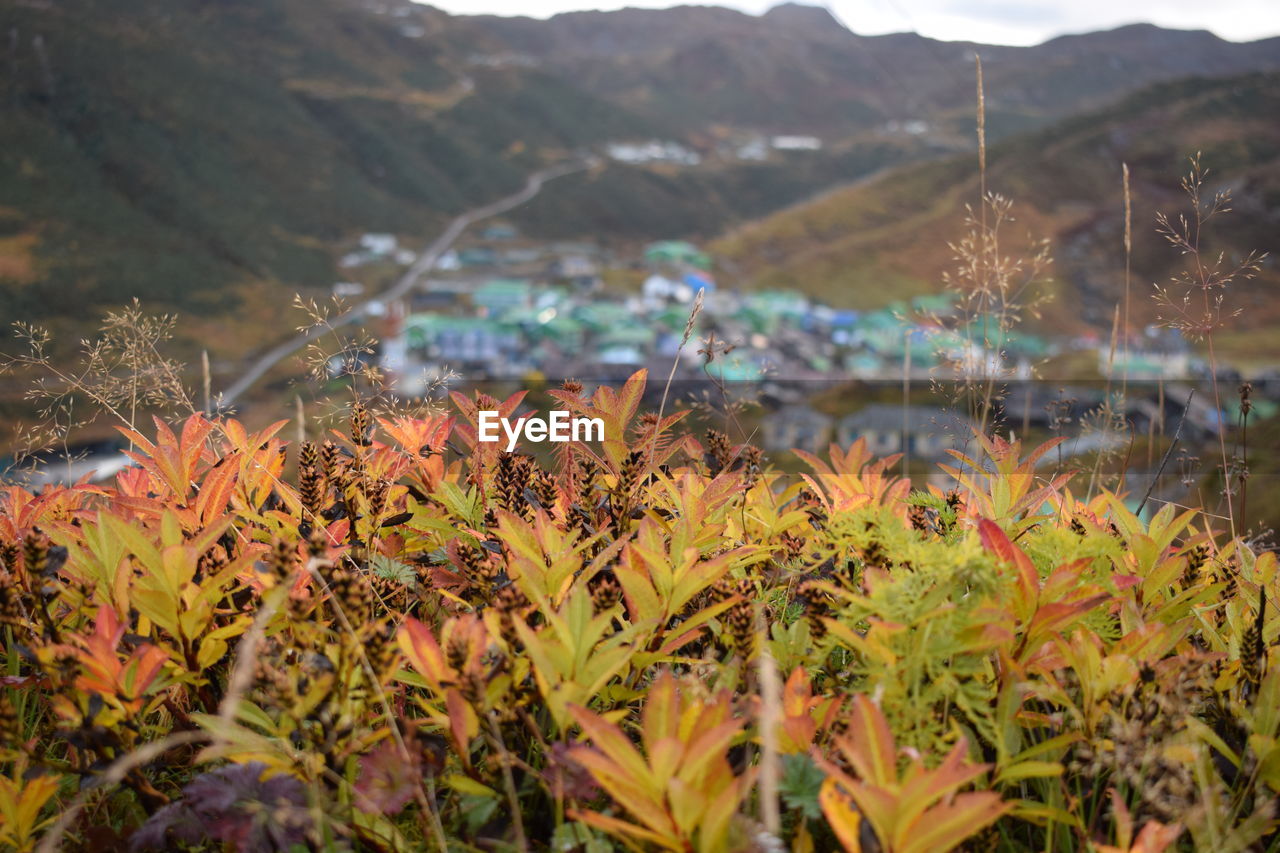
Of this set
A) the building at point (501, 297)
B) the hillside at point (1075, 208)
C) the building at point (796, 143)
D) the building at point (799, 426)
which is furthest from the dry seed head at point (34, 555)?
the building at point (796, 143)

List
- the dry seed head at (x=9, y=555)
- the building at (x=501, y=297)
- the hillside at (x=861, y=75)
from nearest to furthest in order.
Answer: the dry seed head at (x=9, y=555)
the building at (x=501, y=297)
the hillside at (x=861, y=75)

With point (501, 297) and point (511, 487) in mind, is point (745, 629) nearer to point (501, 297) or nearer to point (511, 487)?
point (511, 487)

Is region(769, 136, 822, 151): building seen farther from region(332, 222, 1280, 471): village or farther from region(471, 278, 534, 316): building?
region(471, 278, 534, 316): building

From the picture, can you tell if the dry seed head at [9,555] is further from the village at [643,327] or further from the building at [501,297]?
the building at [501,297]

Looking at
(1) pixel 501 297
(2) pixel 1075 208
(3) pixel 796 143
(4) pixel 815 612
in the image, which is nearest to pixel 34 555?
(4) pixel 815 612

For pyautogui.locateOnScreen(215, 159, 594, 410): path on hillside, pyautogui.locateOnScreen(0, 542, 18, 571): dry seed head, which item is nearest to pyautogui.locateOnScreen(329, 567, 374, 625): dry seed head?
pyautogui.locateOnScreen(0, 542, 18, 571): dry seed head

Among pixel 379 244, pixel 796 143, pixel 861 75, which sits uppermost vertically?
pixel 861 75

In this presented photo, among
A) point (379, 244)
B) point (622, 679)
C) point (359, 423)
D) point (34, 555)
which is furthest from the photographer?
point (379, 244)
